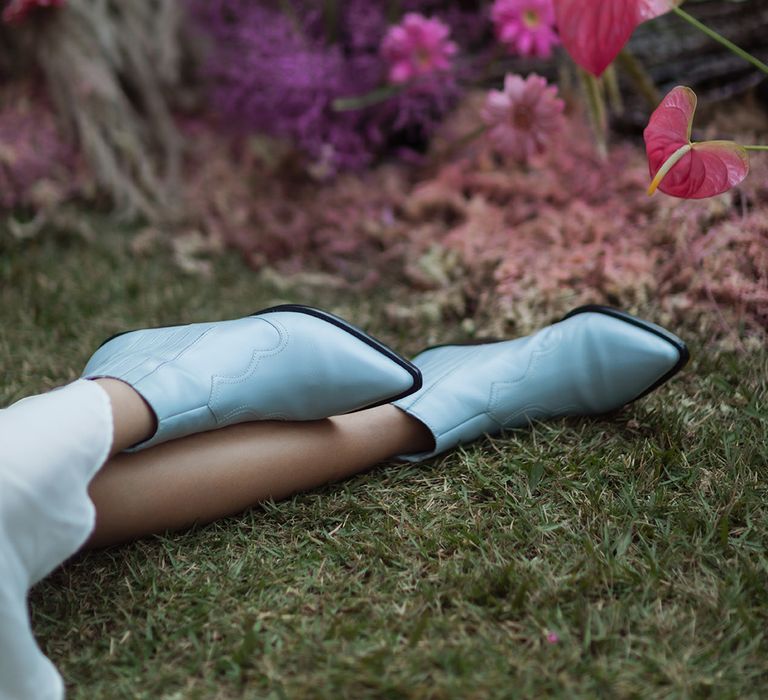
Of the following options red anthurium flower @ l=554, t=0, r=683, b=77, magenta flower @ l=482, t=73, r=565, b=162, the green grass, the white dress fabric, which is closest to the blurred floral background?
magenta flower @ l=482, t=73, r=565, b=162

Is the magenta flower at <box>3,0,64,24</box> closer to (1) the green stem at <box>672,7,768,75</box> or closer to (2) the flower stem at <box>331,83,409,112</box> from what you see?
(2) the flower stem at <box>331,83,409,112</box>

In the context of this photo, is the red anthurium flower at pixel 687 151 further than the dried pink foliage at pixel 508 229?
No

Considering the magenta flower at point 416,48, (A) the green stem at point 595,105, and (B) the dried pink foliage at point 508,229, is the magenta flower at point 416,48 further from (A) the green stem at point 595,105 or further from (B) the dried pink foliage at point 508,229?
(A) the green stem at point 595,105

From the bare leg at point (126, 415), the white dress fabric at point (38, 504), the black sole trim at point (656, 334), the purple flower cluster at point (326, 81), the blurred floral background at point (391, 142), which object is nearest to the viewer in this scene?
the white dress fabric at point (38, 504)

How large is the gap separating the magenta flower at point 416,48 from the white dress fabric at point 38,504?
5.32 ft

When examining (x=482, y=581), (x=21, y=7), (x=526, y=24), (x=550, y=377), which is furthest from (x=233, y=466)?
(x=21, y=7)

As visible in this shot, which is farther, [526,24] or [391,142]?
[391,142]

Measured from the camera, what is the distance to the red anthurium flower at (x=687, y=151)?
1160 mm

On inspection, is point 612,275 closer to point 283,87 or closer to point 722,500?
point 722,500

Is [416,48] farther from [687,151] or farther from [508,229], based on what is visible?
[687,151]

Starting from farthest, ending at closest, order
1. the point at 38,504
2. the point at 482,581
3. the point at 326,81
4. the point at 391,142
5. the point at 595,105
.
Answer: the point at 391,142 → the point at 326,81 → the point at 595,105 → the point at 482,581 → the point at 38,504

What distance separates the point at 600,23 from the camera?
1.16 meters

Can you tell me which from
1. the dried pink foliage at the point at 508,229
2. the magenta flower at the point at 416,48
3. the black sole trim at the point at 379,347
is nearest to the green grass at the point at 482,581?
the black sole trim at the point at 379,347

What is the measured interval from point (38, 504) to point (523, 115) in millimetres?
1521
